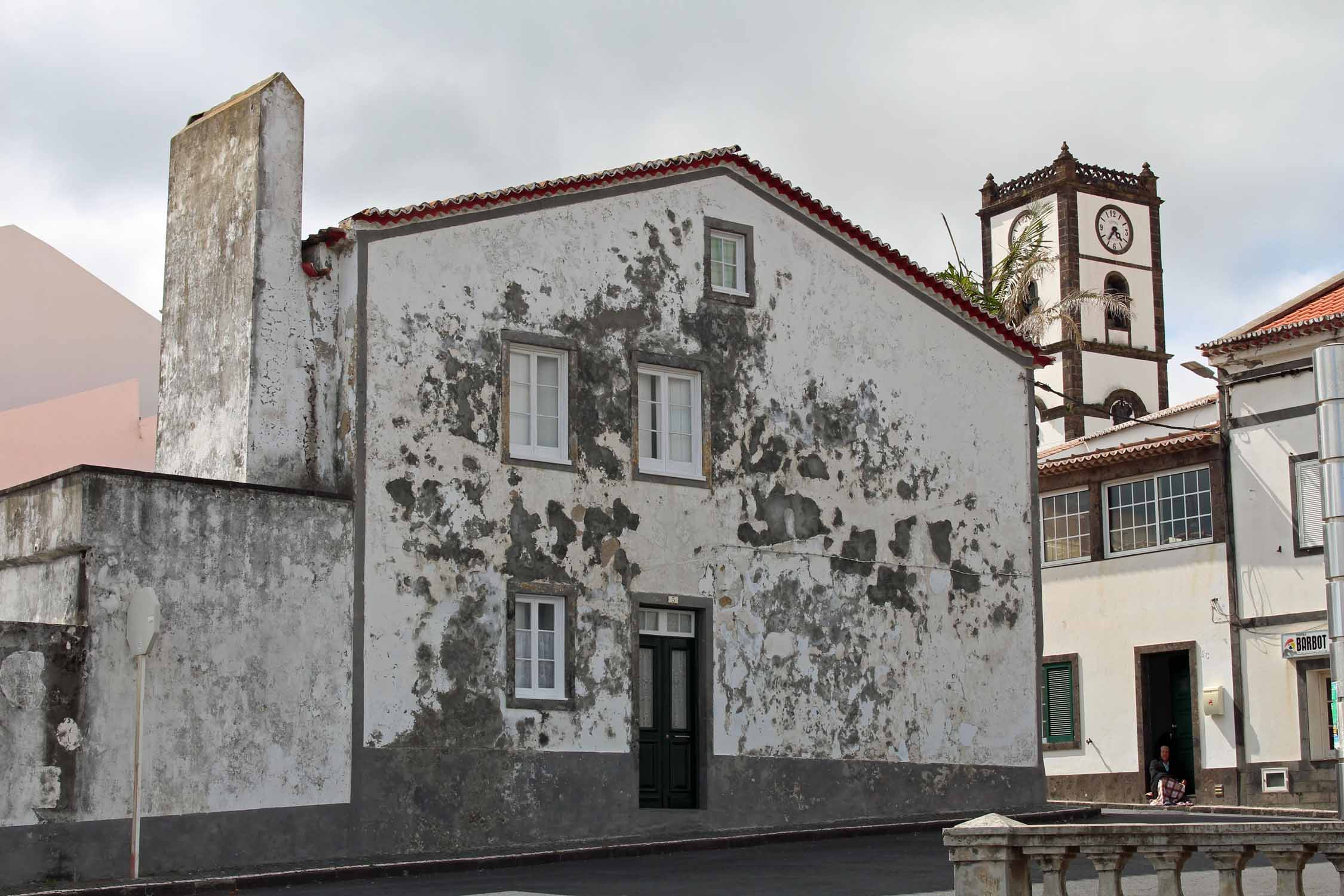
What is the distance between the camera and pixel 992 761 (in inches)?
983

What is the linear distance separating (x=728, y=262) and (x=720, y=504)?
3156mm

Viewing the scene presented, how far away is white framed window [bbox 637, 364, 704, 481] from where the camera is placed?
74.0ft

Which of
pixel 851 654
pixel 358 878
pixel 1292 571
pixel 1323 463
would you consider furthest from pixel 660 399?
pixel 1292 571

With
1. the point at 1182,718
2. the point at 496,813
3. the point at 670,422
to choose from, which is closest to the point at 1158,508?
the point at 1182,718

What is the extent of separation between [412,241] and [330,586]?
3.95 metres

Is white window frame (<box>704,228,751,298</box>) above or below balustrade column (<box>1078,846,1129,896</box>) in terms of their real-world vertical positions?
above

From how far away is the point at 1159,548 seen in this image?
3297 centimetres

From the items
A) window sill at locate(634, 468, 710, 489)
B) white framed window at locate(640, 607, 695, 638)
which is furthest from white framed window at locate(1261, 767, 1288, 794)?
window sill at locate(634, 468, 710, 489)

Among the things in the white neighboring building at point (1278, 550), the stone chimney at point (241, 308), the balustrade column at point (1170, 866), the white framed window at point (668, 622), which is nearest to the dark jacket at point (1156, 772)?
the white neighboring building at point (1278, 550)

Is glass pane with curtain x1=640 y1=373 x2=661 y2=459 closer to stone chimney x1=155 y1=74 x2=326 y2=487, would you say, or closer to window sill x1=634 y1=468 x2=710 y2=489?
window sill x1=634 y1=468 x2=710 y2=489

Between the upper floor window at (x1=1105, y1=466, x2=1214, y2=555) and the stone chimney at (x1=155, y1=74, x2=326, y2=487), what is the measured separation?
57.0ft

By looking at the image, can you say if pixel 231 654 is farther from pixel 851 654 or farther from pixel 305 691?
pixel 851 654

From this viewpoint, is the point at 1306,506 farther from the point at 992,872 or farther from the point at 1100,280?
the point at 1100,280

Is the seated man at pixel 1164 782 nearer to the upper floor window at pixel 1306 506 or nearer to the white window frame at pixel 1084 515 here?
the white window frame at pixel 1084 515
